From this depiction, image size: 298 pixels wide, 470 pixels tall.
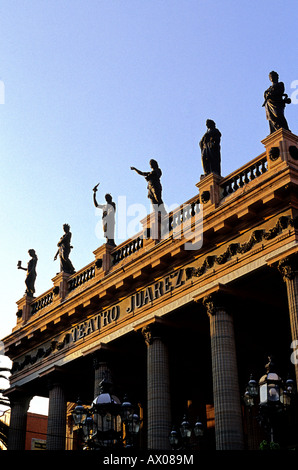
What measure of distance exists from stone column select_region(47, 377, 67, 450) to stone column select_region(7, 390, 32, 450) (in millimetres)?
3573

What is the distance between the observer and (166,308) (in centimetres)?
2505

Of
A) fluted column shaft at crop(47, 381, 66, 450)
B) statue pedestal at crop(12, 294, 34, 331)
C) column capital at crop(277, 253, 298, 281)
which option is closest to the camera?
column capital at crop(277, 253, 298, 281)

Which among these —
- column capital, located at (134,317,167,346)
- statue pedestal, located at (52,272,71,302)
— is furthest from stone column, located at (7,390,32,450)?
column capital, located at (134,317,167,346)

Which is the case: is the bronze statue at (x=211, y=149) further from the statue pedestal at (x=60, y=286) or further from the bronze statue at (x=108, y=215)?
the statue pedestal at (x=60, y=286)

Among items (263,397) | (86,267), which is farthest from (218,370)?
(86,267)

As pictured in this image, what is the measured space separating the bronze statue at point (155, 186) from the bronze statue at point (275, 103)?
6.06m

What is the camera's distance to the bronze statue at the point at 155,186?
90.3 feet

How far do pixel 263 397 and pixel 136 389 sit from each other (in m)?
18.0

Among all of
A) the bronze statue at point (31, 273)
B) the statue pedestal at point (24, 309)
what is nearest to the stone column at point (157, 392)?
the statue pedestal at point (24, 309)

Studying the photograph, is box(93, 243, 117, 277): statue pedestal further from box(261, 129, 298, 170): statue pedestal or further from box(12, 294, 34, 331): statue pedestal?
box(261, 129, 298, 170): statue pedestal

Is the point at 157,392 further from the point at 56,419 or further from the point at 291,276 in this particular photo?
the point at 56,419

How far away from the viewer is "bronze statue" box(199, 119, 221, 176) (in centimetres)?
2531

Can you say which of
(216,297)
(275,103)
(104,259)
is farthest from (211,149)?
(104,259)
